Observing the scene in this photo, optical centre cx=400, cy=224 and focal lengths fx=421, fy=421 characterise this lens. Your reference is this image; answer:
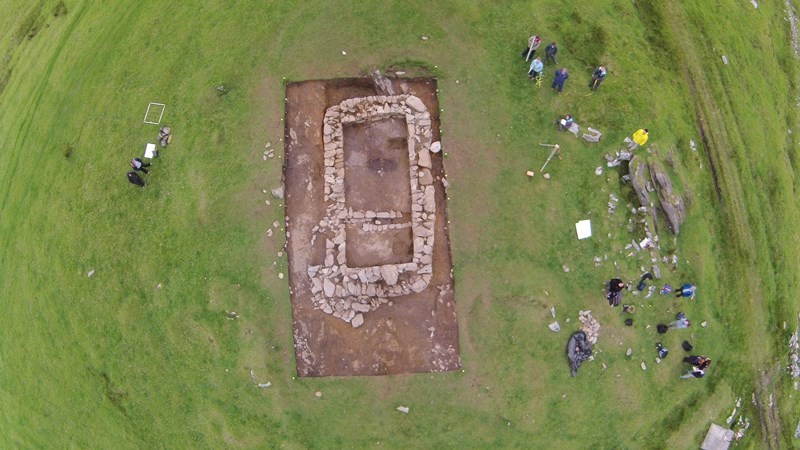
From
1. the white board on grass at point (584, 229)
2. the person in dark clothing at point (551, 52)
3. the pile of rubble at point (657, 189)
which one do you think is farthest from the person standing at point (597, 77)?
the white board on grass at point (584, 229)

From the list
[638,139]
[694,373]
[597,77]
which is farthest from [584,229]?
[694,373]

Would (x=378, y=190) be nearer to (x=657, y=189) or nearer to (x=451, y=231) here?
(x=451, y=231)

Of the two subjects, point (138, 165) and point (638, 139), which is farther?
point (138, 165)

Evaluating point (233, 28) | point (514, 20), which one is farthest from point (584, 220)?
point (233, 28)

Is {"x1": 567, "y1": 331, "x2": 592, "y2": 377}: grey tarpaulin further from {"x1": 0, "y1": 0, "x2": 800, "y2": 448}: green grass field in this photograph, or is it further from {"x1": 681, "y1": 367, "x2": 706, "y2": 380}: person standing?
{"x1": 681, "y1": 367, "x2": 706, "y2": 380}: person standing

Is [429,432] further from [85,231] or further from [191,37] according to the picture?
[191,37]
